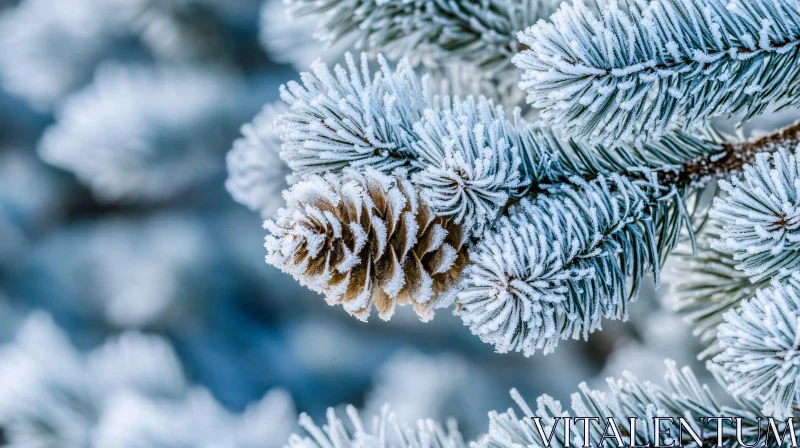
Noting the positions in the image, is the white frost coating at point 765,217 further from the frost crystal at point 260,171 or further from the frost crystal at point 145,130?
the frost crystal at point 145,130

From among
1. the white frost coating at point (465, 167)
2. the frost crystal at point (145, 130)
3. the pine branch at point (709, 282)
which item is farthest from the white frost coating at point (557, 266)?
the frost crystal at point (145, 130)

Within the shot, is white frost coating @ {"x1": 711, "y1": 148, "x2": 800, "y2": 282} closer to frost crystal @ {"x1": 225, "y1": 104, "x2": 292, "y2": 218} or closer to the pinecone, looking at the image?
the pinecone

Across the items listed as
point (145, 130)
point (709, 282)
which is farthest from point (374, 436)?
point (145, 130)

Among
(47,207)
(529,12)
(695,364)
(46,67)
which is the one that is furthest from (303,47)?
(47,207)

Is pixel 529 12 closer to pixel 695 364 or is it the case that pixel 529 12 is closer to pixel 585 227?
pixel 585 227

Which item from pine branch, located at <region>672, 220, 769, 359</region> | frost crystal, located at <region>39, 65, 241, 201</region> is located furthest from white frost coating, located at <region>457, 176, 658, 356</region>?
frost crystal, located at <region>39, 65, 241, 201</region>

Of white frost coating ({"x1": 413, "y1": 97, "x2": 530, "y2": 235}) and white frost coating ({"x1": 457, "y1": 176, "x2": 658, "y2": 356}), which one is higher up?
white frost coating ({"x1": 413, "y1": 97, "x2": 530, "y2": 235})
